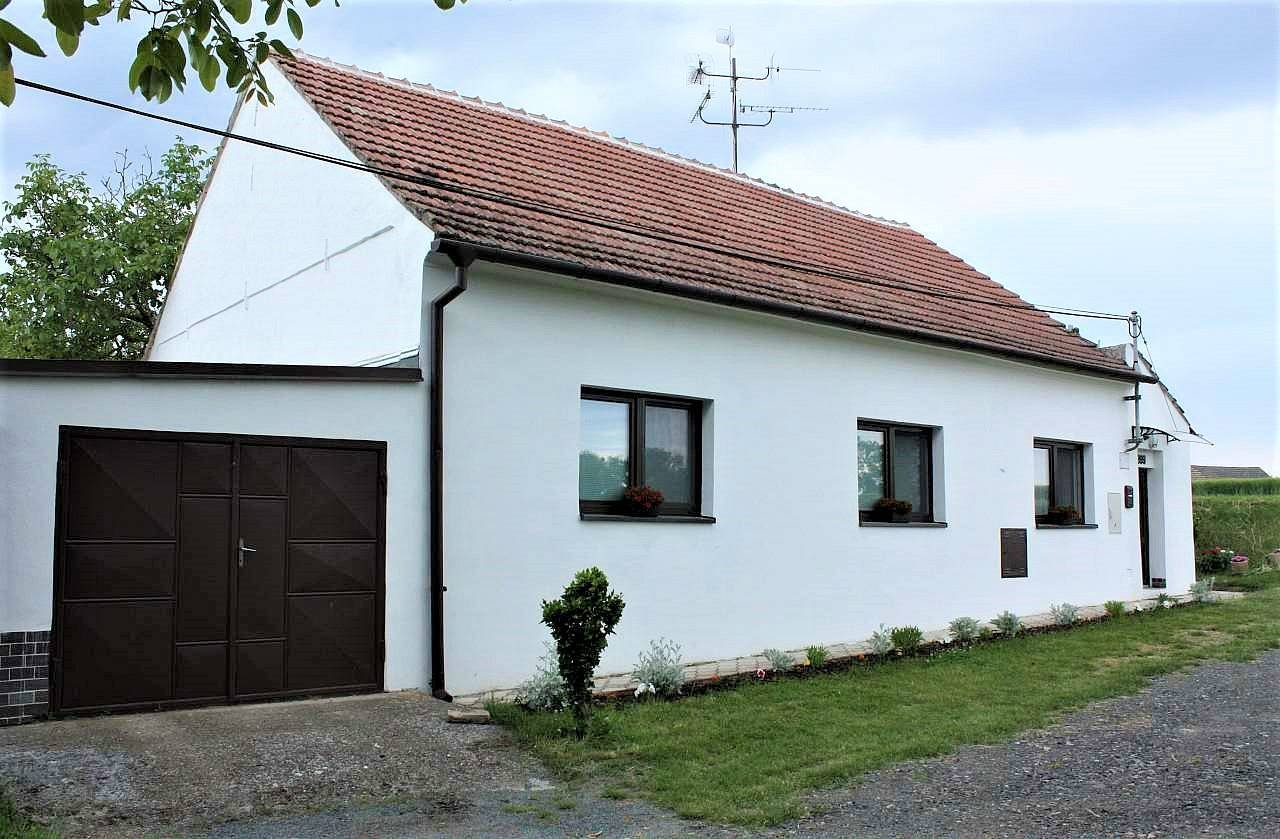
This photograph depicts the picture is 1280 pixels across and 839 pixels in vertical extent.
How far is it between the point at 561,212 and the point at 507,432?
2.77m

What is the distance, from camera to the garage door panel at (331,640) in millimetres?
8086

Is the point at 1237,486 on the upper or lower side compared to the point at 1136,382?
lower

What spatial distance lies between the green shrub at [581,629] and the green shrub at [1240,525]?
19.0 metres

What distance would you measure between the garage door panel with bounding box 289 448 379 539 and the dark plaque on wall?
8642 mm

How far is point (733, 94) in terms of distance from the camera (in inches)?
931

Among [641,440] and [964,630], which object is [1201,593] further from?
[641,440]

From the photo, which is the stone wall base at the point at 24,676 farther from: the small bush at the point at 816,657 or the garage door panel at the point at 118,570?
the small bush at the point at 816,657

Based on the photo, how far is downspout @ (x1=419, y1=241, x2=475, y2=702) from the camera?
8.55 metres

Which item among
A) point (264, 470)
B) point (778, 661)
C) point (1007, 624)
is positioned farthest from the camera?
point (1007, 624)

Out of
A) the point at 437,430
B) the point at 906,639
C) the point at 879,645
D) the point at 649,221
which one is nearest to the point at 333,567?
the point at 437,430

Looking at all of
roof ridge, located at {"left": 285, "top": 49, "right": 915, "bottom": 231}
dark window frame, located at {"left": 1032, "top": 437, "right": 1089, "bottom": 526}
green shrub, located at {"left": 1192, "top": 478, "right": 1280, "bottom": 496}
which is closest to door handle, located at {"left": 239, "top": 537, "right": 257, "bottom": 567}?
roof ridge, located at {"left": 285, "top": 49, "right": 915, "bottom": 231}

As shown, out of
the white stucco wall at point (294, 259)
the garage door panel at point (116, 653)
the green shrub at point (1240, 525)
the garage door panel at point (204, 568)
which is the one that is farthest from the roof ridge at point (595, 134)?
the green shrub at point (1240, 525)

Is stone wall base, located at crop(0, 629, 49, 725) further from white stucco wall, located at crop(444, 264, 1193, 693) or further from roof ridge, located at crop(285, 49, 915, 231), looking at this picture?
roof ridge, located at crop(285, 49, 915, 231)

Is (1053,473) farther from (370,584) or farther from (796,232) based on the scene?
(370,584)
